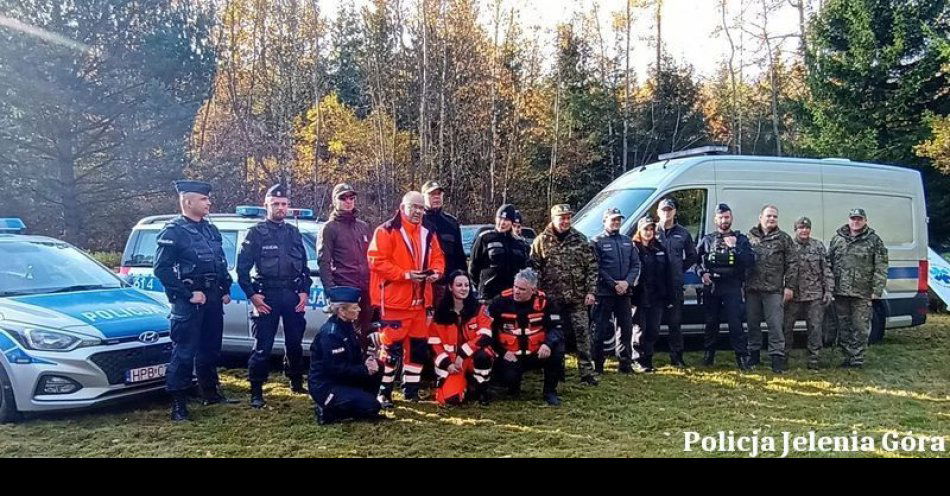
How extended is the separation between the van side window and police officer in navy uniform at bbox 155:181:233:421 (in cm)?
475

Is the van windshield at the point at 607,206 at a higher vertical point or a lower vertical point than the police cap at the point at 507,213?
higher

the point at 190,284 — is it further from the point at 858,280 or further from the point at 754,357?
the point at 858,280

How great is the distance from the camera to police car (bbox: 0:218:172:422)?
196 inches

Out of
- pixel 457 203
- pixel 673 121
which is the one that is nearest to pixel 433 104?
pixel 457 203

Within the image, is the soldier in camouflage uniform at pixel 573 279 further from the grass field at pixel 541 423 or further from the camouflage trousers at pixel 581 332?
the grass field at pixel 541 423

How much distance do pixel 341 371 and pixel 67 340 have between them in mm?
2099

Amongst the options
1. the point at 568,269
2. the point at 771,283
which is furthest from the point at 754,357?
the point at 568,269

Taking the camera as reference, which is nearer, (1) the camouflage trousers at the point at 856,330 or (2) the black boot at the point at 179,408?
(2) the black boot at the point at 179,408

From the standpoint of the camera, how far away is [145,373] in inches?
211

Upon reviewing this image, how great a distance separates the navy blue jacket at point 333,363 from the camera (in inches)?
201

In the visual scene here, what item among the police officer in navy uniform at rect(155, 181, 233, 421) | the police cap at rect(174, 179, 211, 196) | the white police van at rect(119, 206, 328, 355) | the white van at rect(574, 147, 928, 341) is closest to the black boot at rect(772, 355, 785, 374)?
the white van at rect(574, 147, 928, 341)

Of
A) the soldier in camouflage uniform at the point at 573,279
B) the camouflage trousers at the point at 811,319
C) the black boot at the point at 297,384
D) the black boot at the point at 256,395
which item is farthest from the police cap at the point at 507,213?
the camouflage trousers at the point at 811,319

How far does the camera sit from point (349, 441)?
187 inches

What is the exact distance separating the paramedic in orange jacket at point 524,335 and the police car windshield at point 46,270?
3.63 metres
